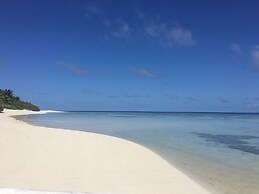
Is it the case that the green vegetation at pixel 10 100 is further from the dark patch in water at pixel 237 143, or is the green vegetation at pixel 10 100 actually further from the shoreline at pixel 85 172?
the shoreline at pixel 85 172

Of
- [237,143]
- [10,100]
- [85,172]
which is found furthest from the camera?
[10,100]

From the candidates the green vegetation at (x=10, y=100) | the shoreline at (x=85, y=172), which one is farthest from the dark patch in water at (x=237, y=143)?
the green vegetation at (x=10, y=100)

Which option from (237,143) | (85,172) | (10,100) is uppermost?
(10,100)

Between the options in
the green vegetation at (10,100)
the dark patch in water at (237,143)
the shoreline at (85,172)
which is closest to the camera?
the shoreline at (85,172)

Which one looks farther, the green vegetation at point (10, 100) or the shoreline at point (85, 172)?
the green vegetation at point (10, 100)

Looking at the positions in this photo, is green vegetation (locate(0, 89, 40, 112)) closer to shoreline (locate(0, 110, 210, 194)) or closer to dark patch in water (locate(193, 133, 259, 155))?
dark patch in water (locate(193, 133, 259, 155))

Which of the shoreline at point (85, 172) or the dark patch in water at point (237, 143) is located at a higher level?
the dark patch in water at point (237, 143)

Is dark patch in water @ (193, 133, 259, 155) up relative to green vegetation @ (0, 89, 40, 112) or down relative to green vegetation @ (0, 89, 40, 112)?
down

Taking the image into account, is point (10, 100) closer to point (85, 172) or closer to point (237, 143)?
point (237, 143)

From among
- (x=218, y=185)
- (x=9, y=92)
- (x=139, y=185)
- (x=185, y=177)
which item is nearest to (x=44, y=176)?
(x=139, y=185)

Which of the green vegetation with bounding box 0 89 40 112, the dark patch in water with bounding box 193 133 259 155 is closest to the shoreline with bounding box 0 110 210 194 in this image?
the dark patch in water with bounding box 193 133 259 155

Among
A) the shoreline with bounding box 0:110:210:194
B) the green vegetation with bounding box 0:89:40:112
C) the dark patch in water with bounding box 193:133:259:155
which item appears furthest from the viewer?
the green vegetation with bounding box 0:89:40:112

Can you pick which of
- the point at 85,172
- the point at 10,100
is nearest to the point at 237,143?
the point at 85,172

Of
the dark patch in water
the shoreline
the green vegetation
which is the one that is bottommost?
the shoreline
